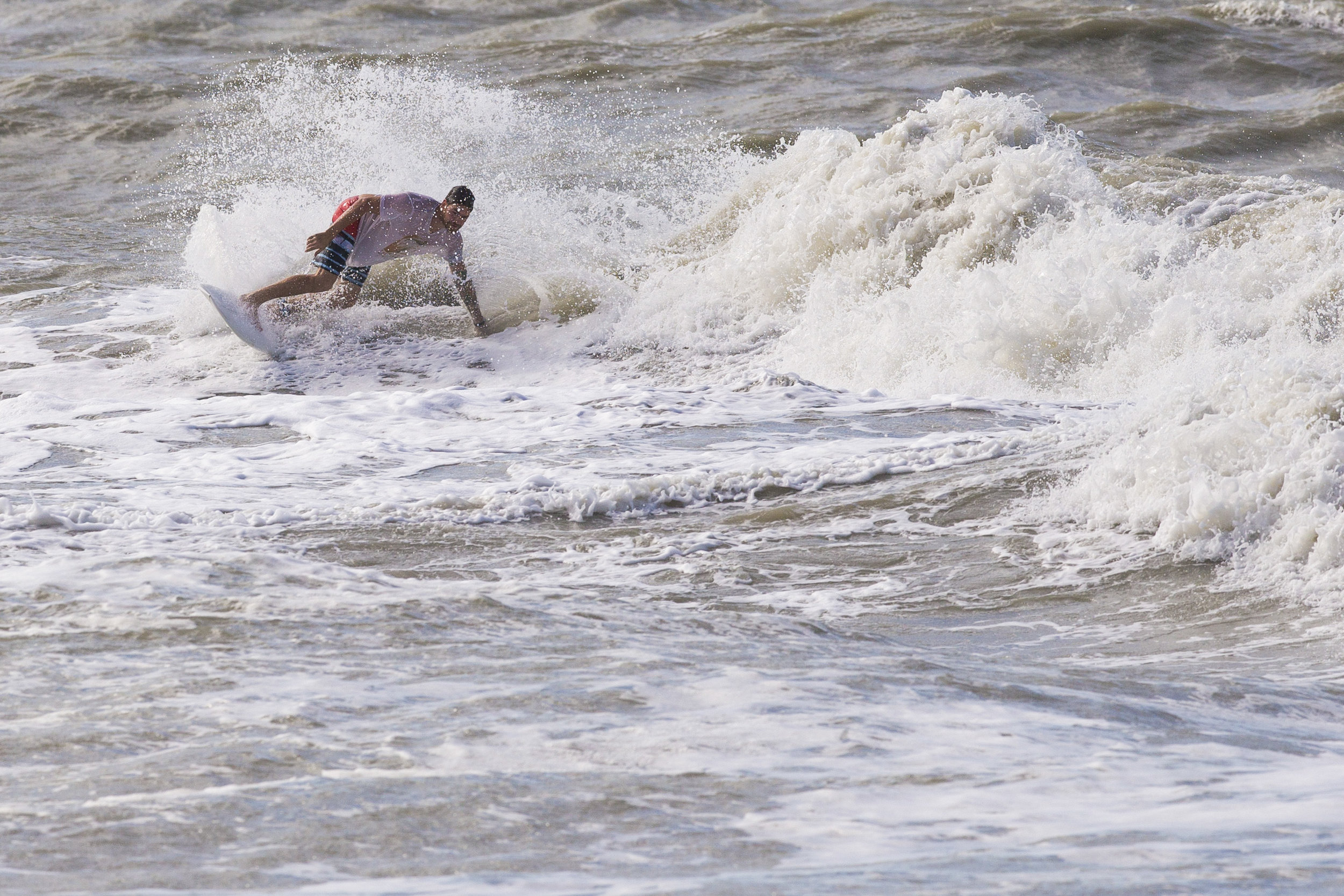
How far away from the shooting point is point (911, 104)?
17.6 m

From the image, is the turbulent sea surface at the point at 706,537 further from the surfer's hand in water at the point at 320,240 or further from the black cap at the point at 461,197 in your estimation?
the black cap at the point at 461,197

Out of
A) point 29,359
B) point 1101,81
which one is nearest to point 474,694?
point 29,359

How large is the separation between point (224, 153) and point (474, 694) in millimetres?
14841

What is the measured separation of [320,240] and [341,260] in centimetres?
30

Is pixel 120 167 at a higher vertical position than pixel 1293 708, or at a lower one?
higher

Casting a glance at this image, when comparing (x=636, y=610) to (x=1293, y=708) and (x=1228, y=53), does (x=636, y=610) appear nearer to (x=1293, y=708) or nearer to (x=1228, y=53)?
(x=1293, y=708)

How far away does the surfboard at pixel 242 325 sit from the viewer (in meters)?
9.61

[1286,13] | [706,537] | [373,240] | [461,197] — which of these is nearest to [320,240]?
[373,240]

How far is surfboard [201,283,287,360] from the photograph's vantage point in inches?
378

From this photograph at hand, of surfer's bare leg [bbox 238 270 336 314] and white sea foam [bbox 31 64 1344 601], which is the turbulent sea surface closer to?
white sea foam [bbox 31 64 1344 601]

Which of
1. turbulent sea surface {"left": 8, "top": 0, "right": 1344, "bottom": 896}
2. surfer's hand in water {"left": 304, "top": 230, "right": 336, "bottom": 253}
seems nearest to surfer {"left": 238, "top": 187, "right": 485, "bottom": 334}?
surfer's hand in water {"left": 304, "top": 230, "right": 336, "bottom": 253}

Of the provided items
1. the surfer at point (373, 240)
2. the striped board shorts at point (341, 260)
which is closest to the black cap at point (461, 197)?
the surfer at point (373, 240)

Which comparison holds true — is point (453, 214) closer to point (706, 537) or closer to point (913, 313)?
point (913, 313)

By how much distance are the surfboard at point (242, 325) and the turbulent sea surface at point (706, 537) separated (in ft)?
0.35
